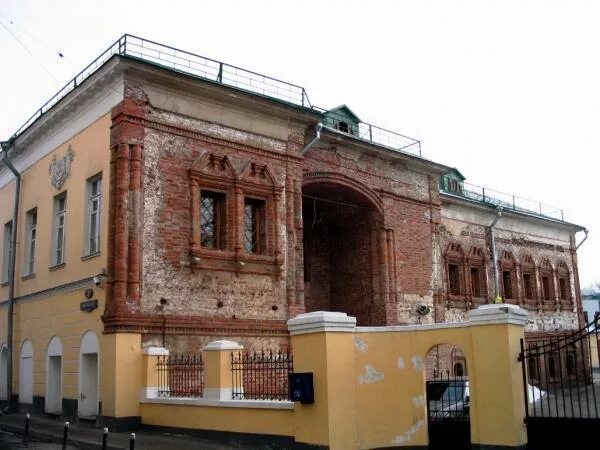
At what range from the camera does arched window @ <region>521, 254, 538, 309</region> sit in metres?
30.1

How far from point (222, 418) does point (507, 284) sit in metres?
20.3

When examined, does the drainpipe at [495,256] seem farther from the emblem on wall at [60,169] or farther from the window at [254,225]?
the emblem on wall at [60,169]

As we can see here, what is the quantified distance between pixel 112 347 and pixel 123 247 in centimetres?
219

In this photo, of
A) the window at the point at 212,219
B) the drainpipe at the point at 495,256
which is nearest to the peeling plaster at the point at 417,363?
the window at the point at 212,219

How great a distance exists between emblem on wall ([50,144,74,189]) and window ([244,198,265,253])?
16.0 feet

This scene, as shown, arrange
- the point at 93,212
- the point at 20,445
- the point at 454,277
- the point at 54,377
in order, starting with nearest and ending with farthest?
1. the point at 20,445
2. the point at 93,212
3. the point at 54,377
4. the point at 454,277

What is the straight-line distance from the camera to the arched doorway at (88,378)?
15258mm

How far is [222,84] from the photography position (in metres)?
16.6

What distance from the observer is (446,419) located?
35.4 ft

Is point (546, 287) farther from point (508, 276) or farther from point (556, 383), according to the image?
point (556, 383)

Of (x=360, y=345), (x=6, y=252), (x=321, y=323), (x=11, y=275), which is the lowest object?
(x=360, y=345)

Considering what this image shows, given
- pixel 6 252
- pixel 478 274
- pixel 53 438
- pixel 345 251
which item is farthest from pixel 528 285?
pixel 53 438

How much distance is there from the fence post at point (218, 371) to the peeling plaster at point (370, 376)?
2886 mm

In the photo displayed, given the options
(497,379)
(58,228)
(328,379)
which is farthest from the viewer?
(58,228)
